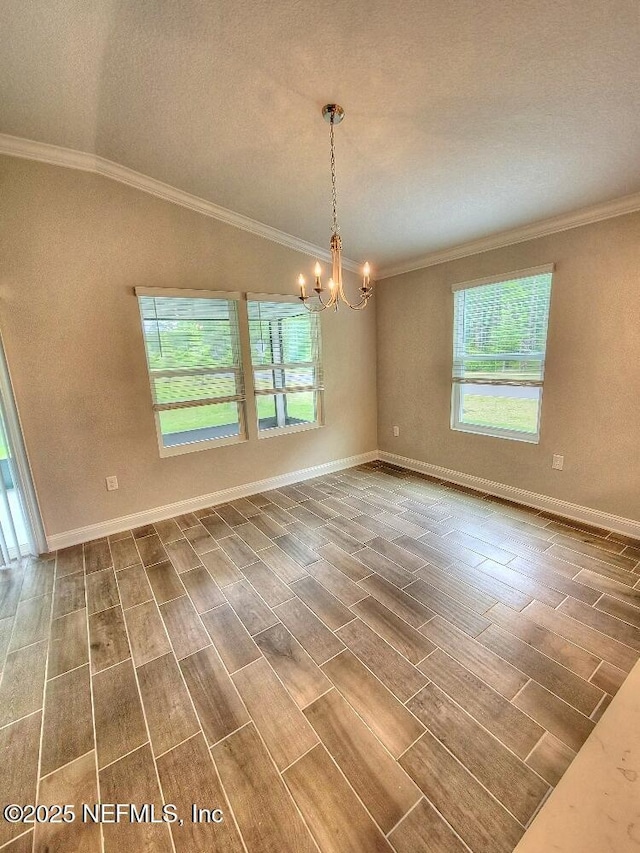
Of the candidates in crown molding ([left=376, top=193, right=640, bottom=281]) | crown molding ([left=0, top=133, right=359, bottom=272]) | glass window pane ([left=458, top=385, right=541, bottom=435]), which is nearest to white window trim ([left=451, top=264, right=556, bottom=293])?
crown molding ([left=376, top=193, right=640, bottom=281])

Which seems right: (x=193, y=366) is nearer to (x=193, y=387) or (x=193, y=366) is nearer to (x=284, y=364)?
(x=193, y=387)

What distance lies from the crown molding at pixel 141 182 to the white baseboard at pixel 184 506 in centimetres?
246

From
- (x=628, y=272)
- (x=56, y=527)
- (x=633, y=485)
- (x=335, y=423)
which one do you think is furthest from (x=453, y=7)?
(x=56, y=527)

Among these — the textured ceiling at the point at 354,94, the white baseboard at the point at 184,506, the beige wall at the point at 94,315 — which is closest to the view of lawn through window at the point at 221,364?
the beige wall at the point at 94,315

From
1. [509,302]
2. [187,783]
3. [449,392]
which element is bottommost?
[187,783]

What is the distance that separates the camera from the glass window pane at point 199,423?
10.8 feet

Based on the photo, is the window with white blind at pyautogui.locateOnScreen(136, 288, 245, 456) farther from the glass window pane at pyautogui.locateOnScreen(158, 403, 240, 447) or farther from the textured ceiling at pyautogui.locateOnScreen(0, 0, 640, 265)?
the textured ceiling at pyautogui.locateOnScreen(0, 0, 640, 265)

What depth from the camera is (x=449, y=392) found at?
3.82 metres

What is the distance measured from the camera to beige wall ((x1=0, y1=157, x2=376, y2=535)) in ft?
8.28

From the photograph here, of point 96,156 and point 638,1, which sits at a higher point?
point 96,156

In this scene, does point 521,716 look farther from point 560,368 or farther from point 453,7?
point 453,7

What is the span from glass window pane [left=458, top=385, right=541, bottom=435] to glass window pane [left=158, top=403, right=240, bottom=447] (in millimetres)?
2429

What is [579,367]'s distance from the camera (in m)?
2.80

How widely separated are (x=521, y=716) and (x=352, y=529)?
5.47 ft
